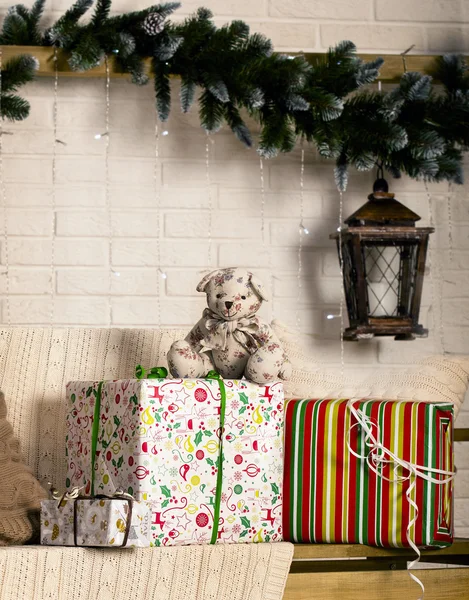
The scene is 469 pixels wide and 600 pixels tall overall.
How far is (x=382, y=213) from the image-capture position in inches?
85.0

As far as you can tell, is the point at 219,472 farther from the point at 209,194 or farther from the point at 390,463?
the point at 209,194

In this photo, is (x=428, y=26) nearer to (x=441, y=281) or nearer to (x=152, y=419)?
(x=441, y=281)

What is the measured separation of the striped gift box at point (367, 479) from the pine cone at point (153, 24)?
3.27 ft

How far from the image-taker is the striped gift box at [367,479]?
1.50 m

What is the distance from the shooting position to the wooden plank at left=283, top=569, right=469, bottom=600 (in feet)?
4.76

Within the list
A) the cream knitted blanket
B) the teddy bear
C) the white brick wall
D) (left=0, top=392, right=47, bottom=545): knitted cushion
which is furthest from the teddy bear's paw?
the white brick wall

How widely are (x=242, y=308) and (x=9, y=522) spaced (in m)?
0.52

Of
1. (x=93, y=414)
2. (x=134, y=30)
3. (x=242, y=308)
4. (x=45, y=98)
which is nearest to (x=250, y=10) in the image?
(x=134, y=30)

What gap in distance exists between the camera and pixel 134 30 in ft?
6.84

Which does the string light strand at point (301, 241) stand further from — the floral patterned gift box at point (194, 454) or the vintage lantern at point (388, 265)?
the floral patterned gift box at point (194, 454)

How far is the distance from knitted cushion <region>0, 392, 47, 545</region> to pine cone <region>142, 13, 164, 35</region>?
96 centimetres

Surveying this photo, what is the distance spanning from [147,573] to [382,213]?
1.14 meters

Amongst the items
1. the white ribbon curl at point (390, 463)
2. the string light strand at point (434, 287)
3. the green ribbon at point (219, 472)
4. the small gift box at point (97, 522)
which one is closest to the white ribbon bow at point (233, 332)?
the green ribbon at point (219, 472)

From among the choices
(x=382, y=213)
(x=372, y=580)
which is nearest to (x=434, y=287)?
(x=382, y=213)
